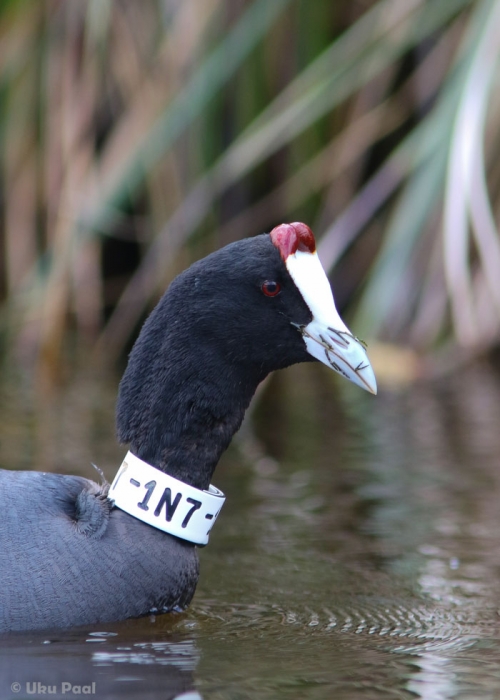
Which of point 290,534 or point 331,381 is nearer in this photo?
point 290,534

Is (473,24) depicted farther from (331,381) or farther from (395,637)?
(395,637)

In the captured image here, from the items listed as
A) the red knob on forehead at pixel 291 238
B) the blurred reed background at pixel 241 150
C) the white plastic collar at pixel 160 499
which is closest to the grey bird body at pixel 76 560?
the white plastic collar at pixel 160 499

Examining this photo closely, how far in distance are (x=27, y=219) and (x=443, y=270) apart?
7.45 ft

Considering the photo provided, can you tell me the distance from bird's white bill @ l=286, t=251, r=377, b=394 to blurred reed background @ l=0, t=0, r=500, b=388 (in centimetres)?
193

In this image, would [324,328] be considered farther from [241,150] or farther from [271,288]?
[241,150]

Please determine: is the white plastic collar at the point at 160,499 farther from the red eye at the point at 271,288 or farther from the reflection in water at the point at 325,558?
the red eye at the point at 271,288

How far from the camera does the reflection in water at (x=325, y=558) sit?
7.80 ft

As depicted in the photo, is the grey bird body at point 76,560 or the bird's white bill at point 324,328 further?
the bird's white bill at point 324,328

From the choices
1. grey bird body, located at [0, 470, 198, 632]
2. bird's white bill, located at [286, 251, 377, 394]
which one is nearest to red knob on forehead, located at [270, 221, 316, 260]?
bird's white bill, located at [286, 251, 377, 394]

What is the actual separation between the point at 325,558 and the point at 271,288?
2.82 feet

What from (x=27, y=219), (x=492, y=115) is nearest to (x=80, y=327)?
(x=27, y=219)

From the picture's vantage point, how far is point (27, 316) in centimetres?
574

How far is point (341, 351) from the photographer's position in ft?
8.93

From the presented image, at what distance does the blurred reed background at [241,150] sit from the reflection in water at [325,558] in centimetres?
48
